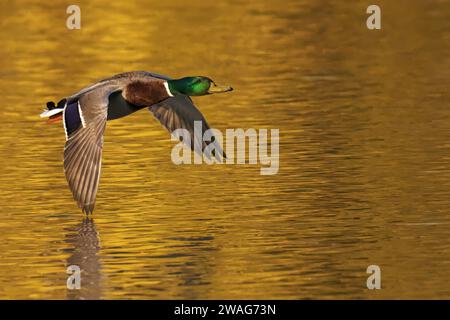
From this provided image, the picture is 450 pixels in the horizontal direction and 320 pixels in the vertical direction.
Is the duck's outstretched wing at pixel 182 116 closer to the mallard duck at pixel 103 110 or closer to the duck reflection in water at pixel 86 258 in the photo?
the mallard duck at pixel 103 110

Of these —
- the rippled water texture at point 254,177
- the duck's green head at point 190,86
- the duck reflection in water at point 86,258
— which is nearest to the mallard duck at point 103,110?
the duck's green head at point 190,86

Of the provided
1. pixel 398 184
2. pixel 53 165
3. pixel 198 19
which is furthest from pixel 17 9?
pixel 398 184

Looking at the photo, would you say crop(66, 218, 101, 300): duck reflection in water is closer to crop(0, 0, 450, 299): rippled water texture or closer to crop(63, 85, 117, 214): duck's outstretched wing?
crop(0, 0, 450, 299): rippled water texture

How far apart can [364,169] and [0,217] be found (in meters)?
4.01

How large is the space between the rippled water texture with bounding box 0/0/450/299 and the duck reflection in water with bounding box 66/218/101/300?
0.02 m

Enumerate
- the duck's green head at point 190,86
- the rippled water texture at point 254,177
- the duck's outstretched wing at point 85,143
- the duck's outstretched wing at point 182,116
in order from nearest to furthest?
1. the rippled water texture at point 254,177
2. the duck's outstretched wing at point 85,143
3. the duck's green head at point 190,86
4. the duck's outstretched wing at point 182,116

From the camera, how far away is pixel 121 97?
1576cm

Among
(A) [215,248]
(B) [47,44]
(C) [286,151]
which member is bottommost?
(A) [215,248]

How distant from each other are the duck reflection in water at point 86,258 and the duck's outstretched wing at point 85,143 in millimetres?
218

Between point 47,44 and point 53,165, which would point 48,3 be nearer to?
point 47,44

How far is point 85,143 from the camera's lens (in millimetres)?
14602

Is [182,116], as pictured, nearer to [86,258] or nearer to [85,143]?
[85,143]

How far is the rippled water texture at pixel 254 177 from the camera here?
1268 centimetres

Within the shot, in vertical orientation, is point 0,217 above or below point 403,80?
below
